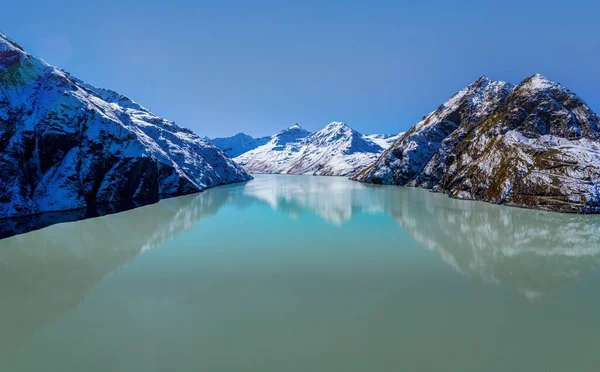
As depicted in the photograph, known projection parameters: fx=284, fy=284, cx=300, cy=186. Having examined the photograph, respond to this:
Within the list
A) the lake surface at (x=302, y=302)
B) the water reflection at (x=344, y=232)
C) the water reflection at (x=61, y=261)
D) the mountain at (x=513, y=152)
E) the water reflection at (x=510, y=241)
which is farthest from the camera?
the mountain at (x=513, y=152)

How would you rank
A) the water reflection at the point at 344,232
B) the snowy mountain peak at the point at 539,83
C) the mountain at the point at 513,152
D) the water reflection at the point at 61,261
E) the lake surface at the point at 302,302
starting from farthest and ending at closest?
the snowy mountain peak at the point at 539,83
the mountain at the point at 513,152
the water reflection at the point at 344,232
the water reflection at the point at 61,261
the lake surface at the point at 302,302

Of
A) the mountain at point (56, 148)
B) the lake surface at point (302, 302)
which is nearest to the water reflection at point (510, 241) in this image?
the lake surface at point (302, 302)

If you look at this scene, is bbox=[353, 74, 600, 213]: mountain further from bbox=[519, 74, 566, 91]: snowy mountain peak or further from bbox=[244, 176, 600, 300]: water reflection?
bbox=[244, 176, 600, 300]: water reflection

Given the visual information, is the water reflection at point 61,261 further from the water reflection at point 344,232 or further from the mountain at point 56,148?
the mountain at point 56,148

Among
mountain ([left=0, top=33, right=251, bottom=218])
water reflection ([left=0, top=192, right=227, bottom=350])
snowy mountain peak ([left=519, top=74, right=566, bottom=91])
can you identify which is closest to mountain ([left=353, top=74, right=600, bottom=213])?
snowy mountain peak ([left=519, top=74, right=566, bottom=91])

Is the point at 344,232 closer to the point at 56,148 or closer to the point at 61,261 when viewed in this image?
the point at 61,261

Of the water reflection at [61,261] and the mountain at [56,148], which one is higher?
the mountain at [56,148]

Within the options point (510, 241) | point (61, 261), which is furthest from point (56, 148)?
point (510, 241)
